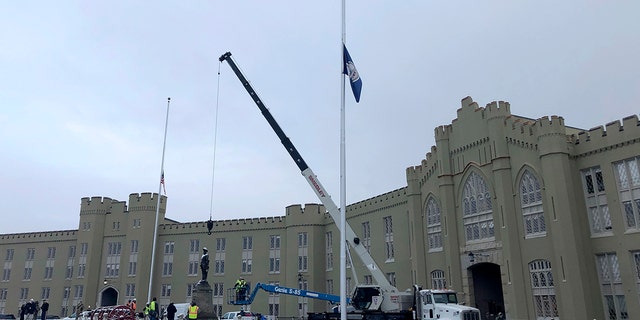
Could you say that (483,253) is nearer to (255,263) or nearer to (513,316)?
(513,316)

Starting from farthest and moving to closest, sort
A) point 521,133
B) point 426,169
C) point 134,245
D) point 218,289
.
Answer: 1. point 134,245
2. point 218,289
3. point 426,169
4. point 521,133

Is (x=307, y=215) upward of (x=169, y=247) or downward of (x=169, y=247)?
upward

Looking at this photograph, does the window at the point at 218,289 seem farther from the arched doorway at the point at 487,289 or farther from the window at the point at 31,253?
the arched doorway at the point at 487,289

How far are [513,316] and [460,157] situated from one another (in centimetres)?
1109

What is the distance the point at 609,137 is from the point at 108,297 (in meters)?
52.9

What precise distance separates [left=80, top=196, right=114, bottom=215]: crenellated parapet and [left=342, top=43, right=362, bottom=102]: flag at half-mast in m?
48.9

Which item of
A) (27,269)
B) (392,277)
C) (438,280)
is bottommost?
(438,280)

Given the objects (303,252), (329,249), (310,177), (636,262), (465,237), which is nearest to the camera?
(636,262)

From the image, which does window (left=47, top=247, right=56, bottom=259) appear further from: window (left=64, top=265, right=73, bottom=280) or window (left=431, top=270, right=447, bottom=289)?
window (left=431, top=270, right=447, bottom=289)

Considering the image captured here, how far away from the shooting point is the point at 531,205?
101 feet

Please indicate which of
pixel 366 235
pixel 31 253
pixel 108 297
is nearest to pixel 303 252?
pixel 366 235

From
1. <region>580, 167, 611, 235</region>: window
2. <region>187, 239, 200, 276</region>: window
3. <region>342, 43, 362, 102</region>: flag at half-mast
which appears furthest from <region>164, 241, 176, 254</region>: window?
<region>342, 43, 362, 102</region>: flag at half-mast

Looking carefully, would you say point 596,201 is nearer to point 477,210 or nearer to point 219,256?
point 477,210

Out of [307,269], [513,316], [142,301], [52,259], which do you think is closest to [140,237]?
[142,301]
